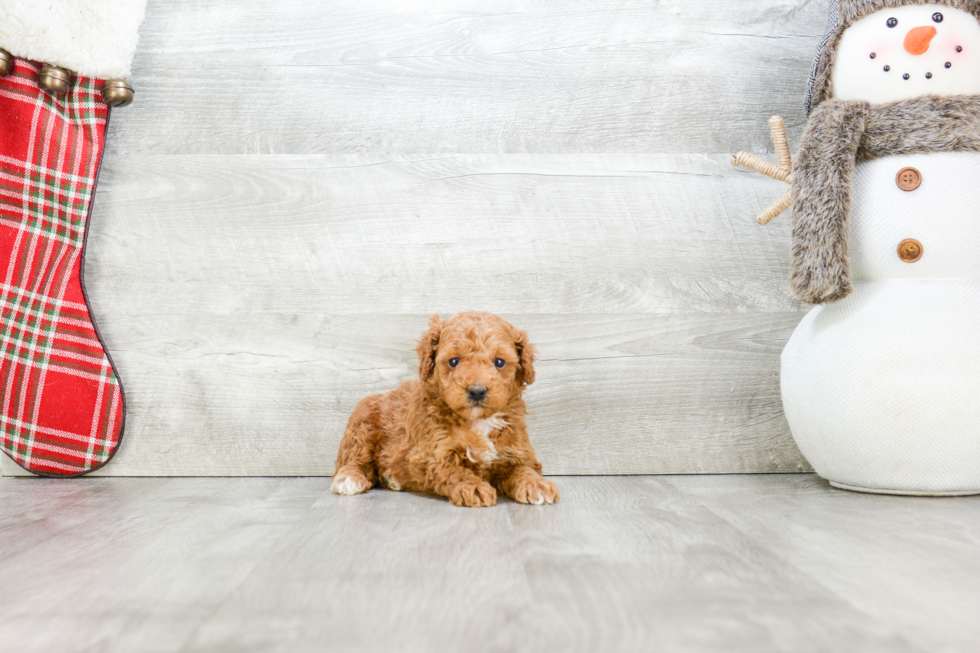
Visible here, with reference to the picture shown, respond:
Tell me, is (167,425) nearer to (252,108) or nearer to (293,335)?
(293,335)

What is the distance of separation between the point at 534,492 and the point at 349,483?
349mm

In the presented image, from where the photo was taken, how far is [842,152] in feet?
3.68

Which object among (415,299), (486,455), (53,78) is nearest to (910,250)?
(486,455)

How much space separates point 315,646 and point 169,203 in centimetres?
113

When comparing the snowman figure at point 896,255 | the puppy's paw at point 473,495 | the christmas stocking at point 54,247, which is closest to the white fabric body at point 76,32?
the christmas stocking at point 54,247

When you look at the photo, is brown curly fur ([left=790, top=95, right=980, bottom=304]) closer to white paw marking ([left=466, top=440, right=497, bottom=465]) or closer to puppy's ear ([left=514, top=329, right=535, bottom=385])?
puppy's ear ([left=514, top=329, right=535, bottom=385])

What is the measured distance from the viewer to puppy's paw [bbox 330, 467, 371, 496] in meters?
1.21

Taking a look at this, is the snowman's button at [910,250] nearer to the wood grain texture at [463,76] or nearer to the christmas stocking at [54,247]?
the wood grain texture at [463,76]

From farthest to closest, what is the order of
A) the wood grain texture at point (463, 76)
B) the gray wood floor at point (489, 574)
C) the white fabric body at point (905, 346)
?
the wood grain texture at point (463, 76) → the white fabric body at point (905, 346) → the gray wood floor at point (489, 574)

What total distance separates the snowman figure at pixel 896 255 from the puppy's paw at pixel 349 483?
2.65 feet

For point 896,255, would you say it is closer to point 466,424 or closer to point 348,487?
point 466,424

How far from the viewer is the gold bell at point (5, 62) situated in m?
1.30

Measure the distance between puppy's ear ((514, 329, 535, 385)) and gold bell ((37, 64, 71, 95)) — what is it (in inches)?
41.6

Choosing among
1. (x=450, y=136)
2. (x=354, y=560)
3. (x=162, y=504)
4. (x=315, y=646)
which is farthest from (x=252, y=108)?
(x=315, y=646)
